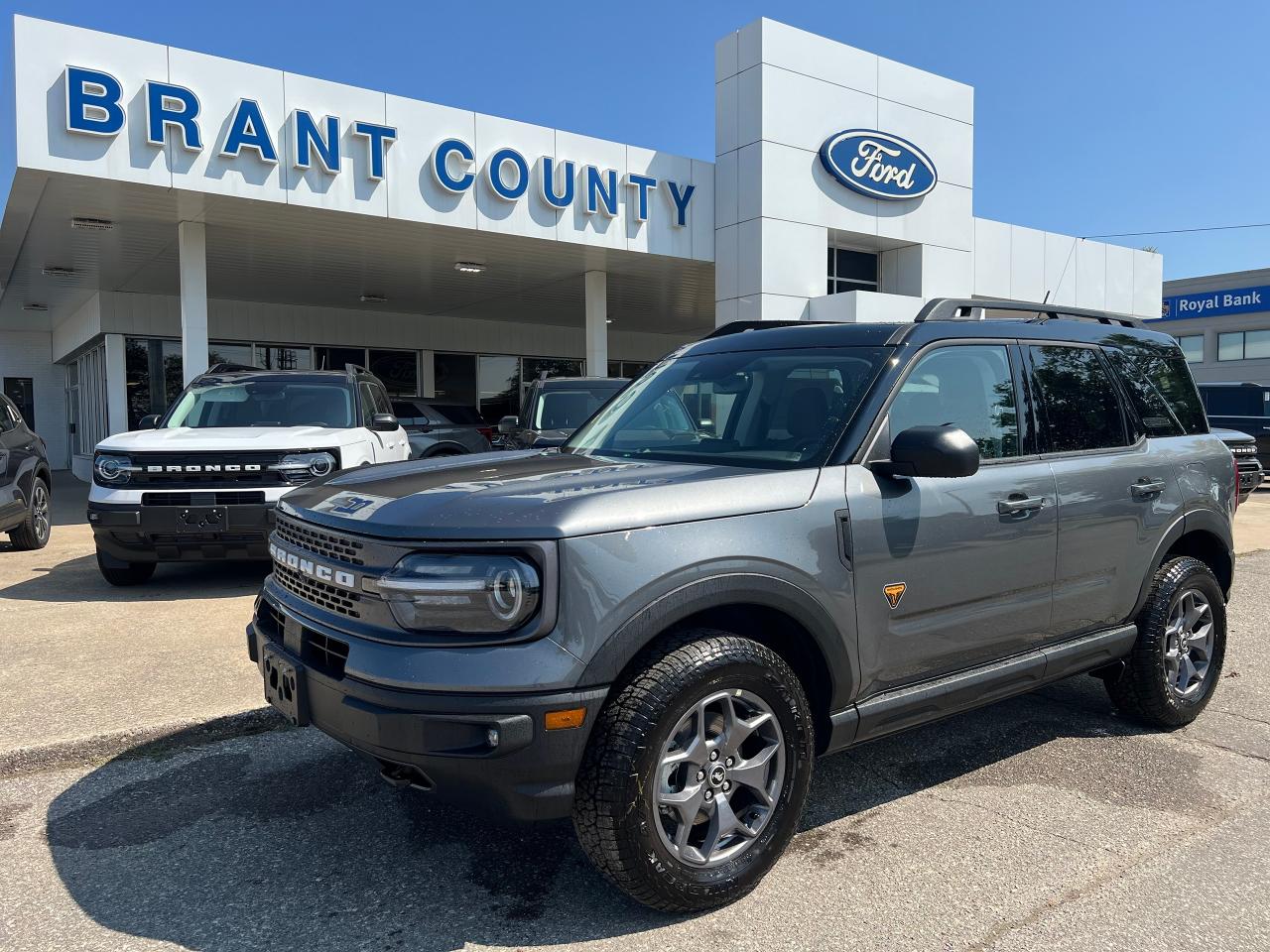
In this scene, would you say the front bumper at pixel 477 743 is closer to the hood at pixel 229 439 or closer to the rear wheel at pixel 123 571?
the hood at pixel 229 439

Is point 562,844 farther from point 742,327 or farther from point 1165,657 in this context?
point 1165,657

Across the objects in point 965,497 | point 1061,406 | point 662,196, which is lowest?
point 965,497

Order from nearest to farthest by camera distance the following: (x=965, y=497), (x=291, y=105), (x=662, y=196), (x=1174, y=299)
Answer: (x=965, y=497), (x=291, y=105), (x=662, y=196), (x=1174, y=299)

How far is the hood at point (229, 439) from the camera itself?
686cm

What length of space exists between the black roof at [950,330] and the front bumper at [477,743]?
1.82m

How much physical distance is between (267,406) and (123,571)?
72.5 inches

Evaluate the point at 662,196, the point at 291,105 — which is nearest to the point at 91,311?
the point at 291,105

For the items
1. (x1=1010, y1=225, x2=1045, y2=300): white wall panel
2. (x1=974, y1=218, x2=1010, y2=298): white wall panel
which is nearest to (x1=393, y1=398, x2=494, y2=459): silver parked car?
(x1=974, y1=218, x2=1010, y2=298): white wall panel

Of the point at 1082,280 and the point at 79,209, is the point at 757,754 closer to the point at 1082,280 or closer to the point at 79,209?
the point at 79,209

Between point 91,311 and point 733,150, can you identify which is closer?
point 733,150

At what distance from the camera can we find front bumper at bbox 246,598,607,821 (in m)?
2.42

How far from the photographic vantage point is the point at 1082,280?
2038 centimetres

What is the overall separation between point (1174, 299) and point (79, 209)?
42.3 metres

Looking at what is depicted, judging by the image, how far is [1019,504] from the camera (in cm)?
351
